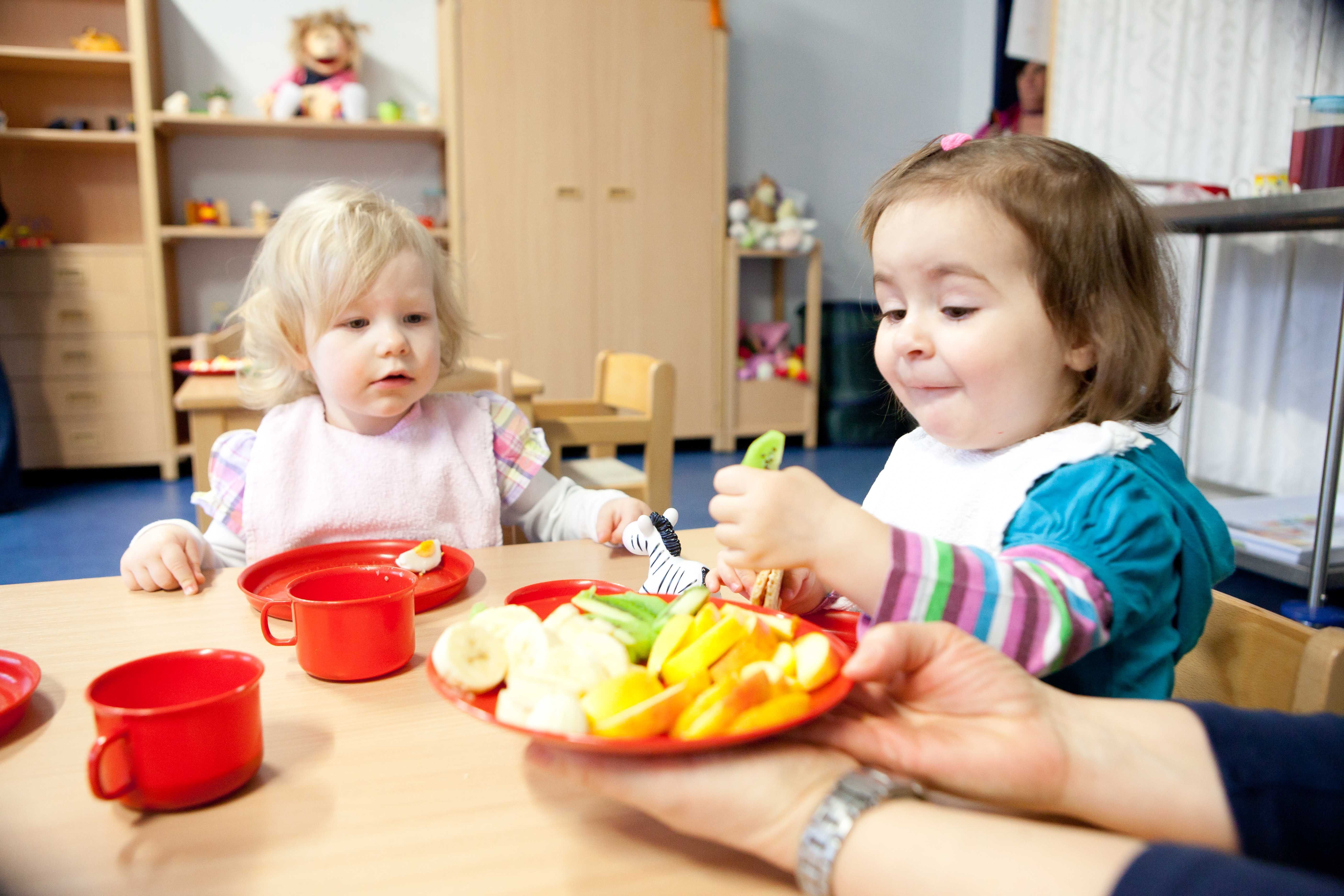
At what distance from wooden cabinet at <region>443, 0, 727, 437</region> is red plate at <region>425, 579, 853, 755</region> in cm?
377

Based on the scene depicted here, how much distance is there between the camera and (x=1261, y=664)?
70 centimetres

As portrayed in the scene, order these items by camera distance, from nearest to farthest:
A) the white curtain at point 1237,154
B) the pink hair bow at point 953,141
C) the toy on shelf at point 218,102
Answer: the pink hair bow at point 953,141 → the white curtain at point 1237,154 → the toy on shelf at point 218,102

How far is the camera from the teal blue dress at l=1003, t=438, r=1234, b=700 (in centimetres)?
62

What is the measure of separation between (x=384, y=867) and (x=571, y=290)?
4012mm

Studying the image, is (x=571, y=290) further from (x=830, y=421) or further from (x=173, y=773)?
(x=173, y=773)

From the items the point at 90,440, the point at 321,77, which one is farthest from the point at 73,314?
the point at 321,77

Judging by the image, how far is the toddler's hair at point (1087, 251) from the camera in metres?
0.72

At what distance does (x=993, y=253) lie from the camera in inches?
28.1

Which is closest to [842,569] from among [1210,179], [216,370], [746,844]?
[746,844]

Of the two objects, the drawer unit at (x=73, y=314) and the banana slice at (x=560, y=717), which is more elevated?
the drawer unit at (x=73, y=314)

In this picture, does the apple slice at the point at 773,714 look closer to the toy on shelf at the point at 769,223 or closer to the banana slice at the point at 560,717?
the banana slice at the point at 560,717

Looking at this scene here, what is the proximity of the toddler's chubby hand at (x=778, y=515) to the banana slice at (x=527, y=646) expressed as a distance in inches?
5.1

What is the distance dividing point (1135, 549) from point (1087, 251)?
0.25 m

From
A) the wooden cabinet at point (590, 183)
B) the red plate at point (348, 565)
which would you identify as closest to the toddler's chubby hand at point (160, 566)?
the red plate at point (348, 565)
